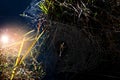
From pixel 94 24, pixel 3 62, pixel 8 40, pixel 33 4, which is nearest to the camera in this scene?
pixel 3 62

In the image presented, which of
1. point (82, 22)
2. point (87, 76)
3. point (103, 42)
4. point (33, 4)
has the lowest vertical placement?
point (87, 76)

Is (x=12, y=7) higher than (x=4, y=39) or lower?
higher

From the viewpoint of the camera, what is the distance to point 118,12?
266cm

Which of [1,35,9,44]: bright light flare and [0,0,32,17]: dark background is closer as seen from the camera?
[1,35,9,44]: bright light flare

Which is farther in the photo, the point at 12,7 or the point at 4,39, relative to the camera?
the point at 12,7

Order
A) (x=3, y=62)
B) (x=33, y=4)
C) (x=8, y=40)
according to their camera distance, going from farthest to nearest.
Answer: (x=33, y=4), (x=8, y=40), (x=3, y=62)

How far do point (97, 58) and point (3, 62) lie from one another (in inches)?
29.2

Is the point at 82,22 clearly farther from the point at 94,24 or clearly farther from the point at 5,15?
the point at 5,15

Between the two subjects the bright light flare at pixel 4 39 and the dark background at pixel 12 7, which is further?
the dark background at pixel 12 7

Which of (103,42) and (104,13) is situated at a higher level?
(104,13)

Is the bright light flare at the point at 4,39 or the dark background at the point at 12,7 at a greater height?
the dark background at the point at 12,7

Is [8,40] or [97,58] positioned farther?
[8,40]

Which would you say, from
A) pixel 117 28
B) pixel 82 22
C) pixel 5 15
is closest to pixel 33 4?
pixel 5 15

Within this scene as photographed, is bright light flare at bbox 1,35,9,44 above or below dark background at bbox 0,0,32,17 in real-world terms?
below
